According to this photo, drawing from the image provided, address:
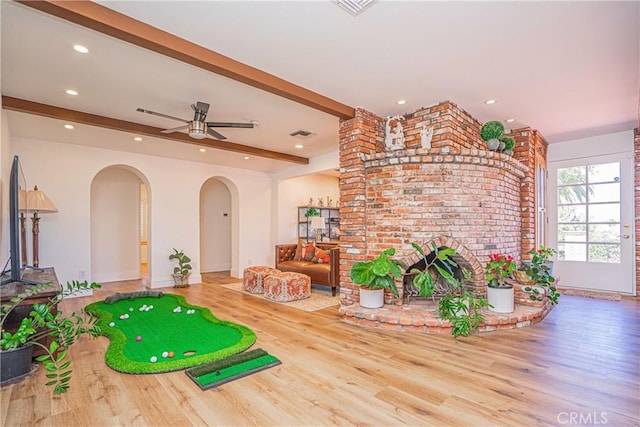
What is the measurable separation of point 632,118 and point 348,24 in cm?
470

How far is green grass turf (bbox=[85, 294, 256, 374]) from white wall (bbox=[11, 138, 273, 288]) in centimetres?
147

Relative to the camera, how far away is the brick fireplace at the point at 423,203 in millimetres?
3699

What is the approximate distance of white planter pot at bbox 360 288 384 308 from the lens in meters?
3.73

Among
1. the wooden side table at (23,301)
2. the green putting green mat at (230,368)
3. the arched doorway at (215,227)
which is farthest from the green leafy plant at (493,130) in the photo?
the arched doorway at (215,227)

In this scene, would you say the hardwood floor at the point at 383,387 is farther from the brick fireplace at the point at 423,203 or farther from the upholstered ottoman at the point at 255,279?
the upholstered ottoman at the point at 255,279

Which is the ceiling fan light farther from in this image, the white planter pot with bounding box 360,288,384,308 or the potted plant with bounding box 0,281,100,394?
the white planter pot with bounding box 360,288,384,308

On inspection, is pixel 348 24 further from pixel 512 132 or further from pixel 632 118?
pixel 632 118

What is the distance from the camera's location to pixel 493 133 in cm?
415

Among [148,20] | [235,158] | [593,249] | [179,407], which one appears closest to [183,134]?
[235,158]

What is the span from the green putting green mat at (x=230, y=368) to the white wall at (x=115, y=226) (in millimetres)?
5289

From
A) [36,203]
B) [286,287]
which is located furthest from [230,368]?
[36,203]

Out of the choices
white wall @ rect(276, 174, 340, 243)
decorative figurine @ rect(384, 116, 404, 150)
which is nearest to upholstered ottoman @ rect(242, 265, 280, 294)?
white wall @ rect(276, 174, 340, 243)

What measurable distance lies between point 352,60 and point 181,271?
497cm

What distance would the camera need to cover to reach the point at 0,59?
9.27 feet
